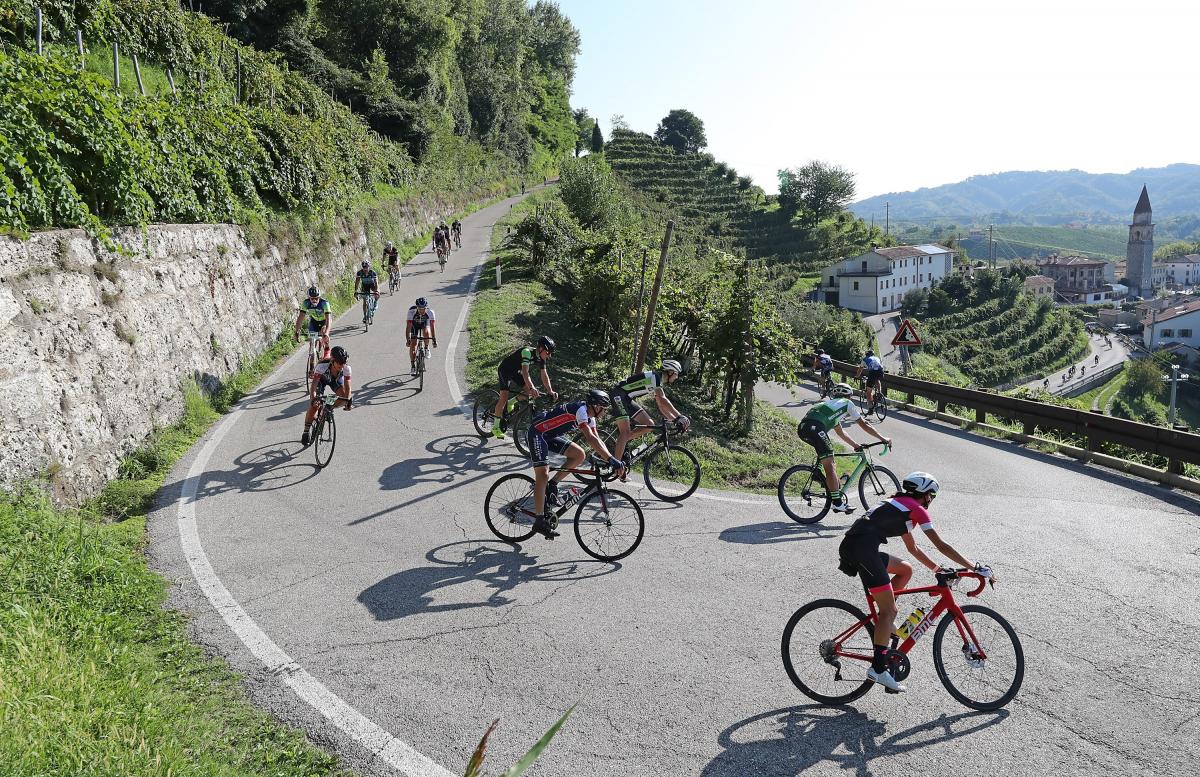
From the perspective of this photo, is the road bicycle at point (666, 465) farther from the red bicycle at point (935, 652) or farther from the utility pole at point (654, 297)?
the red bicycle at point (935, 652)

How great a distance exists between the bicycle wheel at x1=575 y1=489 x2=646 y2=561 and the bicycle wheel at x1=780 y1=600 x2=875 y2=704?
241 centimetres

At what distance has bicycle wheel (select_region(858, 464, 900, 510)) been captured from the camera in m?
9.47

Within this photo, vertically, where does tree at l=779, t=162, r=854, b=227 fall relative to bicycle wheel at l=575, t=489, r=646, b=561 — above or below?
above

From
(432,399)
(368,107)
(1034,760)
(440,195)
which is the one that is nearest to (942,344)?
(440,195)

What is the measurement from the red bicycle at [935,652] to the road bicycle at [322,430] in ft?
23.6

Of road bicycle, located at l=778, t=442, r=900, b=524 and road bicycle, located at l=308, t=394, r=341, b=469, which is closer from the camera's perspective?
road bicycle, located at l=778, t=442, r=900, b=524

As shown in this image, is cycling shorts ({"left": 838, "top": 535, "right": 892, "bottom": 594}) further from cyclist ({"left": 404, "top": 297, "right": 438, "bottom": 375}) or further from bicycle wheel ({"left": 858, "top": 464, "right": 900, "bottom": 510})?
cyclist ({"left": 404, "top": 297, "right": 438, "bottom": 375})

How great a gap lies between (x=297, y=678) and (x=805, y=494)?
6406mm

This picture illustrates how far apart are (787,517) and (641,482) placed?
2117 mm

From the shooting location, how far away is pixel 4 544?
235 inches

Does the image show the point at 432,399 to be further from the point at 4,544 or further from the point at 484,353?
the point at 4,544

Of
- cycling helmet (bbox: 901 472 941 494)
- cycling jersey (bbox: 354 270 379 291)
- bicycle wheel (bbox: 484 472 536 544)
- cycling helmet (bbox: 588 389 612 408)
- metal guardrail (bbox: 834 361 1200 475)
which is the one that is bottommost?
metal guardrail (bbox: 834 361 1200 475)

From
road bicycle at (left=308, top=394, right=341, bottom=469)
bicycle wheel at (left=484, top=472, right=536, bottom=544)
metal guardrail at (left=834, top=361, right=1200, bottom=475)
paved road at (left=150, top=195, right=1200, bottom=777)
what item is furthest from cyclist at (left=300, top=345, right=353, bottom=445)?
metal guardrail at (left=834, top=361, right=1200, bottom=475)

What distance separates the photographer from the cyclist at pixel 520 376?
1066 centimetres
